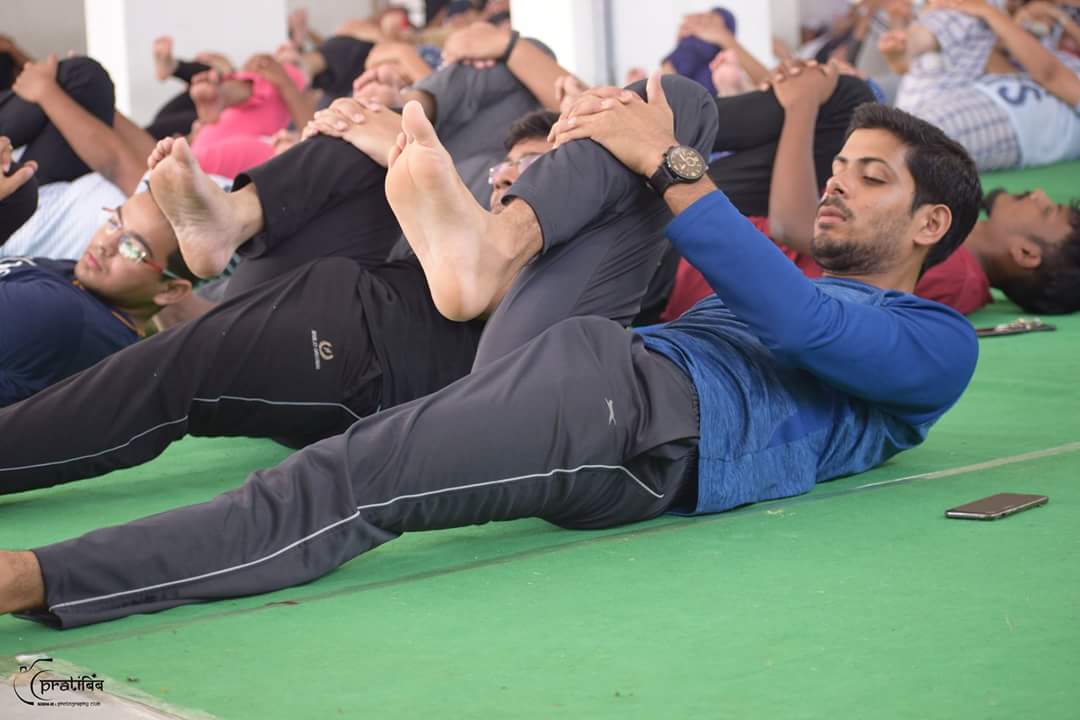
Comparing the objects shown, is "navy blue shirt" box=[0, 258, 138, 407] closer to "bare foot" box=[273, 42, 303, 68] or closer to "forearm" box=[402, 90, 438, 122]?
"forearm" box=[402, 90, 438, 122]

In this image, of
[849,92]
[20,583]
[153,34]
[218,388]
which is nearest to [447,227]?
[218,388]

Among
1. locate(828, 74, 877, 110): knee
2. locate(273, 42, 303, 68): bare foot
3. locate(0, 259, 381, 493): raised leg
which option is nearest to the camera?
locate(0, 259, 381, 493): raised leg

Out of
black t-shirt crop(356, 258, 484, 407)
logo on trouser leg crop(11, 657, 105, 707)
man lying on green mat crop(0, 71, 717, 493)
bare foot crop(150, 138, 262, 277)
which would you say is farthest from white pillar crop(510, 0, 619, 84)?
logo on trouser leg crop(11, 657, 105, 707)

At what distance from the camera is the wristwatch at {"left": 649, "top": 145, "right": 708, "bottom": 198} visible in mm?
2209

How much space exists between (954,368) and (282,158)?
4.81 feet

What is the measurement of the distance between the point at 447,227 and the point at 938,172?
93 cm

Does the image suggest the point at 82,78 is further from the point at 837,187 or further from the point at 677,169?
the point at 677,169

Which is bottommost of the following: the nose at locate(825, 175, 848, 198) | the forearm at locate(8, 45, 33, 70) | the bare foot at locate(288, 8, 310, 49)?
the bare foot at locate(288, 8, 310, 49)

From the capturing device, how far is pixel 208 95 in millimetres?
6758

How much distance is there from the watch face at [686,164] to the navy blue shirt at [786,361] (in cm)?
5

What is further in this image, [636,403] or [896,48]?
[896,48]

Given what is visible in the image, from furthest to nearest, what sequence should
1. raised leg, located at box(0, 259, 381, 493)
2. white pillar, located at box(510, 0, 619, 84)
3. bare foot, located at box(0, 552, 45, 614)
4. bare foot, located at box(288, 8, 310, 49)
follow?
bare foot, located at box(288, 8, 310, 49) < white pillar, located at box(510, 0, 619, 84) < raised leg, located at box(0, 259, 381, 493) < bare foot, located at box(0, 552, 45, 614)

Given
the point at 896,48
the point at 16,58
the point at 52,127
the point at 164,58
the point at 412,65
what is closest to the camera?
the point at 52,127

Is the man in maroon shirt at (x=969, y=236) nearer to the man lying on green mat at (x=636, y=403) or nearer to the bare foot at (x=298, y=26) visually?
the man lying on green mat at (x=636, y=403)
